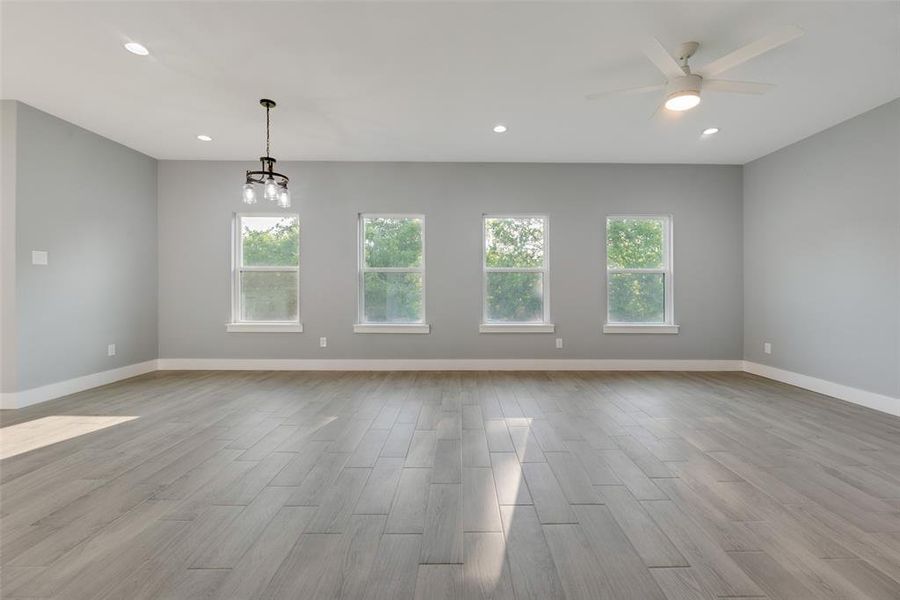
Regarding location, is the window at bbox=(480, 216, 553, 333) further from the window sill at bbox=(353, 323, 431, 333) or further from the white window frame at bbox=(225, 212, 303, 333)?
the white window frame at bbox=(225, 212, 303, 333)

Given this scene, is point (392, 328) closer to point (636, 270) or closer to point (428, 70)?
point (428, 70)

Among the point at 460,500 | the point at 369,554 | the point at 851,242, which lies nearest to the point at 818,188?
the point at 851,242

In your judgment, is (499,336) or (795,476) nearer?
(795,476)

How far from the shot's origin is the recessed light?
285 cm

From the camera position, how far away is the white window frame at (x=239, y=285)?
215 inches

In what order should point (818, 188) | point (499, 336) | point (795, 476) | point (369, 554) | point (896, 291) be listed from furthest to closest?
1. point (499, 336)
2. point (818, 188)
3. point (896, 291)
4. point (795, 476)
5. point (369, 554)

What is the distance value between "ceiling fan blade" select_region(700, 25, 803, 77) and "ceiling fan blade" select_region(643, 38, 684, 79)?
204mm

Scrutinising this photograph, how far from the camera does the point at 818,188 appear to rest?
4.39 metres

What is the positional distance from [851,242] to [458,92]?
165 inches

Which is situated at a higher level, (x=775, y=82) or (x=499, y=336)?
(x=775, y=82)

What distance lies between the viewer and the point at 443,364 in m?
5.44

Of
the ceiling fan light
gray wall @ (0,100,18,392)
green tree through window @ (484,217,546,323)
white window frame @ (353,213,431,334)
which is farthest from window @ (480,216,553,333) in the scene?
gray wall @ (0,100,18,392)

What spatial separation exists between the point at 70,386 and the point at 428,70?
190 inches

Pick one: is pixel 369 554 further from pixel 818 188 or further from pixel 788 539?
pixel 818 188
